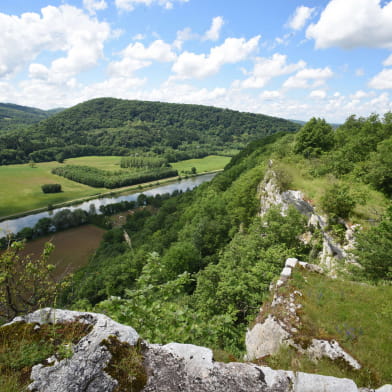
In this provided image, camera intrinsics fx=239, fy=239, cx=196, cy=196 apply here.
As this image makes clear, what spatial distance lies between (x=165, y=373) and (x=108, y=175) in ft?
416

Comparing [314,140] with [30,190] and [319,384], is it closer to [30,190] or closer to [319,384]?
[319,384]

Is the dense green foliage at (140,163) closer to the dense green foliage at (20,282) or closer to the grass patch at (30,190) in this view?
the grass patch at (30,190)

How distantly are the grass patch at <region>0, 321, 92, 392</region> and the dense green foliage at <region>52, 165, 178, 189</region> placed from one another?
111 meters

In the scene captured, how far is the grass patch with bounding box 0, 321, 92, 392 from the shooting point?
8.81ft

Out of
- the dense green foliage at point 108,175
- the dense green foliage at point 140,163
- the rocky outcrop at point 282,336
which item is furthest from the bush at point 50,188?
the rocky outcrop at point 282,336

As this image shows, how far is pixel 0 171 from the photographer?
115500 mm

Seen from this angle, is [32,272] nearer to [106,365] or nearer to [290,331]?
[106,365]

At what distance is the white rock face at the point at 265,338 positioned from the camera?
5844 mm

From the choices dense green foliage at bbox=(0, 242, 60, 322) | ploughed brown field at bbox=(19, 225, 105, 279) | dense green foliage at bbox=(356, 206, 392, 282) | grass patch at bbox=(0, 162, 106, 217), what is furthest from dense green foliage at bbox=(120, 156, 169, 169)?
dense green foliage at bbox=(0, 242, 60, 322)

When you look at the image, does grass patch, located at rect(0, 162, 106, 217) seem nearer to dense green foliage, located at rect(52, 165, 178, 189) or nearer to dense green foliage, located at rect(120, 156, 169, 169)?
dense green foliage, located at rect(52, 165, 178, 189)

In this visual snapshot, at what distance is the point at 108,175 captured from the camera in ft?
398

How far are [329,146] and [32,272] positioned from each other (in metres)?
28.7

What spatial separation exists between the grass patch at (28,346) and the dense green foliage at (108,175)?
111 metres

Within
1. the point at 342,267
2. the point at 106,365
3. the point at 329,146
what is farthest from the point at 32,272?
the point at 329,146
